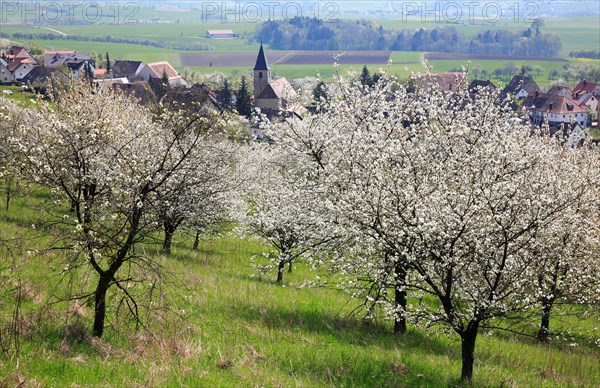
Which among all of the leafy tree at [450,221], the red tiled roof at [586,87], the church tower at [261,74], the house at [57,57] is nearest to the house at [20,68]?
the house at [57,57]

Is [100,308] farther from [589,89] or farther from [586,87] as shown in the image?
[586,87]

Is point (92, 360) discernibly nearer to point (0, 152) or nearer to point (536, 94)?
point (0, 152)

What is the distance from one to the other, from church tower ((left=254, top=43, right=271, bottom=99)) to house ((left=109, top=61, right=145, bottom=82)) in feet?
144

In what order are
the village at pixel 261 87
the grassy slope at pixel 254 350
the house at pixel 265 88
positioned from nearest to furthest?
1. the grassy slope at pixel 254 350
2. the village at pixel 261 87
3. the house at pixel 265 88

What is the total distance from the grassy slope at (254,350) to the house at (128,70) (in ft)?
468

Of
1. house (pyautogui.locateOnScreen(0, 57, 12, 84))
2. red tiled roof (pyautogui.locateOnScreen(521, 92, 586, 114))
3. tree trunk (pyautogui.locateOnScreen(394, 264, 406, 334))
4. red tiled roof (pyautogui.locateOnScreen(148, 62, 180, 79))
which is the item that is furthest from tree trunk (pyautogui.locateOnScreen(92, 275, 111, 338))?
red tiled roof (pyautogui.locateOnScreen(148, 62, 180, 79))

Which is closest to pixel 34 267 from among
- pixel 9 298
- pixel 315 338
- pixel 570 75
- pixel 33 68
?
pixel 9 298

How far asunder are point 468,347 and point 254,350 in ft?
15.7

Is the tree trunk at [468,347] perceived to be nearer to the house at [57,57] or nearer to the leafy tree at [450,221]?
the leafy tree at [450,221]

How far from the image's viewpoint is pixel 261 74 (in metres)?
126

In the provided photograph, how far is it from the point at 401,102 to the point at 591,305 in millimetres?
9249

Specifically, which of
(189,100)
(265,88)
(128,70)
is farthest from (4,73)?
(189,100)

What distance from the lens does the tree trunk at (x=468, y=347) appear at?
1301cm

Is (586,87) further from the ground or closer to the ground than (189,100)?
further from the ground
